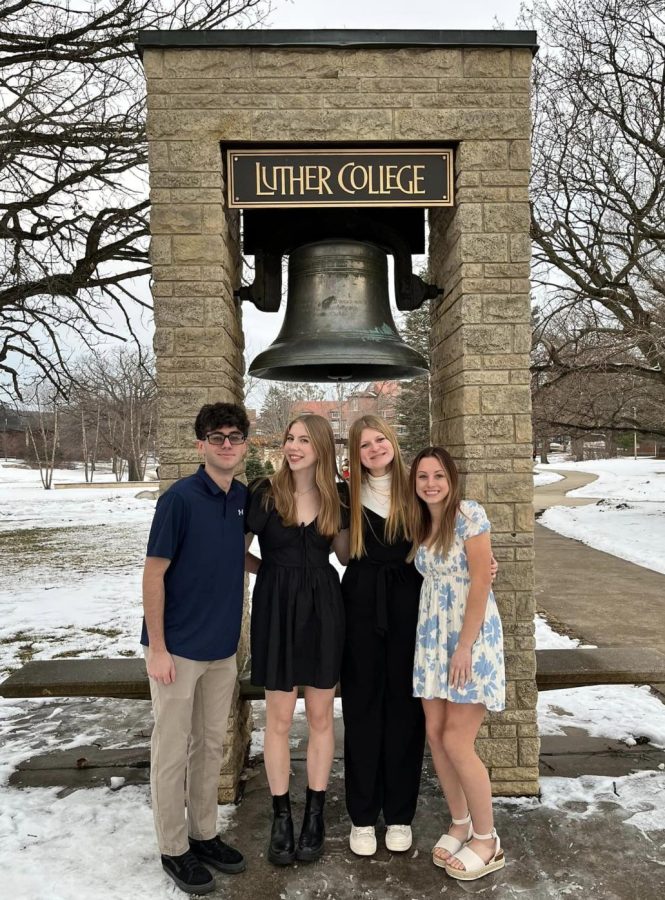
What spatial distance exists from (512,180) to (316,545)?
2074mm

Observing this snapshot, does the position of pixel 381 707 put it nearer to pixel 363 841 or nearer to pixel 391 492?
pixel 363 841

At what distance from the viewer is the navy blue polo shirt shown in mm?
2643

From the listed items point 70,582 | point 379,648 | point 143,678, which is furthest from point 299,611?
point 70,582

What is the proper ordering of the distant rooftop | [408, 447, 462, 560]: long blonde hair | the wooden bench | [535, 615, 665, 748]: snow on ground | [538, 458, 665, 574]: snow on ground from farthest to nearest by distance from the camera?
[538, 458, 665, 574]: snow on ground → [535, 615, 665, 748]: snow on ground → the wooden bench → the distant rooftop → [408, 447, 462, 560]: long blonde hair

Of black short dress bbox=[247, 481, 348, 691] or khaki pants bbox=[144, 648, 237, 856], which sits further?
black short dress bbox=[247, 481, 348, 691]

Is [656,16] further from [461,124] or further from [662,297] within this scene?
[461,124]

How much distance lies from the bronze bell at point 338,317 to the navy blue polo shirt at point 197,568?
0.93m

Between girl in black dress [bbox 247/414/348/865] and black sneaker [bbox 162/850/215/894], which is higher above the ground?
girl in black dress [bbox 247/414/348/865]

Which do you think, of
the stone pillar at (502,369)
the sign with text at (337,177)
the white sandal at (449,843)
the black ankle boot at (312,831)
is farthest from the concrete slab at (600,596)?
the sign with text at (337,177)

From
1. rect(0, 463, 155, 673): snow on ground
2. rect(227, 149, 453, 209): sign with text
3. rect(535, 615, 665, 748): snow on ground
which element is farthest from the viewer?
rect(0, 463, 155, 673): snow on ground

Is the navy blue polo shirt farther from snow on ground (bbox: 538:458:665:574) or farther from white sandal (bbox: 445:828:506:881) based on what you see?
snow on ground (bbox: 538:458:665:574)

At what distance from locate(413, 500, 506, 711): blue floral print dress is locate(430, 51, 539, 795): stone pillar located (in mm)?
642

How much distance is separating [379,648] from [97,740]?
7.70 ft

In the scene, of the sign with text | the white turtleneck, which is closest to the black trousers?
the white turtleneck
